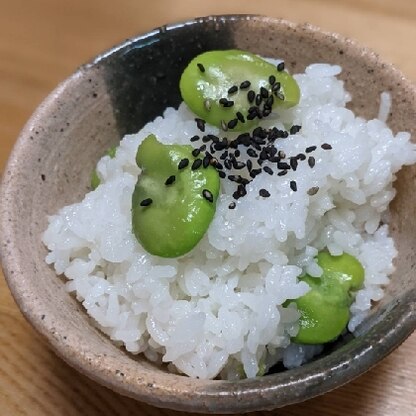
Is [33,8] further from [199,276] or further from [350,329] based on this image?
[350,329]

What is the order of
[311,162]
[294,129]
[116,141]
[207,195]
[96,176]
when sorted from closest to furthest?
1. [207,195]
2. [311,162]
3. [294,129]
4. [96,176]
5. [116,141]

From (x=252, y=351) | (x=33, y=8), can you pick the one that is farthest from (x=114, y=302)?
(x=33, y=8)

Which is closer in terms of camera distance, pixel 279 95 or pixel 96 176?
pixel 279 95

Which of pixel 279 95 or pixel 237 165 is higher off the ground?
pixel 279 95

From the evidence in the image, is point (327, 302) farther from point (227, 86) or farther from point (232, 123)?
point (227, 86)

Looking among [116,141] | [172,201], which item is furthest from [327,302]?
[116,141]

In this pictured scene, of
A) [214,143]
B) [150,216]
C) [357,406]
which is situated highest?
[214,143]

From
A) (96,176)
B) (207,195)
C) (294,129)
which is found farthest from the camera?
(96,176)

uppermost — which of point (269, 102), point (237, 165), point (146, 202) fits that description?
point (269, 102)
